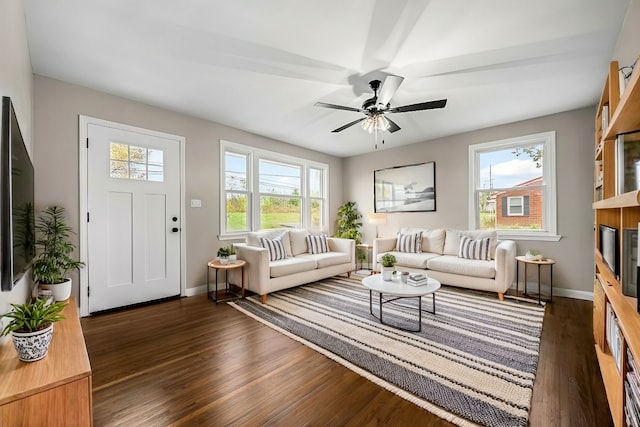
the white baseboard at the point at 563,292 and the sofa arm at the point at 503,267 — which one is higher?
the sofa arm at the point at 503,267

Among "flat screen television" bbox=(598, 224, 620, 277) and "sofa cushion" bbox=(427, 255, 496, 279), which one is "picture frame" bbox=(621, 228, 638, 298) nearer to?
"flat screen television" bbox=(598, 224, 620, 277)

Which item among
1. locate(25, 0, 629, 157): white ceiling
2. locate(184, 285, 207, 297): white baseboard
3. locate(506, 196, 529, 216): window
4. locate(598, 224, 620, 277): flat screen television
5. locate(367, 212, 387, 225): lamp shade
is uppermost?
locate(25, 0, 629, 157): white ceiling

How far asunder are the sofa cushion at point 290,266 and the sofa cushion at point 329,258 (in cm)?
11

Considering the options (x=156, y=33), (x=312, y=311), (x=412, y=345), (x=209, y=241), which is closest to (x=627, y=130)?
(x=412, y=345)

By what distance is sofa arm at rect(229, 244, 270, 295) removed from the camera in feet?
11.3

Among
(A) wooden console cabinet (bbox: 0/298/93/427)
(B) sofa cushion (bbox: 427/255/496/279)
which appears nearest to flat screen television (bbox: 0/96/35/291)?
(A) wooden console cabinet (bbox: 0/298/93/427)

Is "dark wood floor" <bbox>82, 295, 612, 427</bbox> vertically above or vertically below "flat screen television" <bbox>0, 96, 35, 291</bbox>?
below

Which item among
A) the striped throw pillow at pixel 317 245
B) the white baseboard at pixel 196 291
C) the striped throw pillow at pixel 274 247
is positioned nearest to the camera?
the white baseboard at pixel 196 291

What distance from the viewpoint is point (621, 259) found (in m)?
1.42

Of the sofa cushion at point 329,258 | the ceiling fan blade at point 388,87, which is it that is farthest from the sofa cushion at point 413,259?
the ceiling fan blade at point 388,87

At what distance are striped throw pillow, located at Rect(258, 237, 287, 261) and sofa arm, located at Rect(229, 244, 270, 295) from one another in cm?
34

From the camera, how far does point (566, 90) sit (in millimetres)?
3064

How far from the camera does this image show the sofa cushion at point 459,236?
13.0 feet

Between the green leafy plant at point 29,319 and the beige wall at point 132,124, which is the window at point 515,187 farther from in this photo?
the green leafy plant at point 29,319
